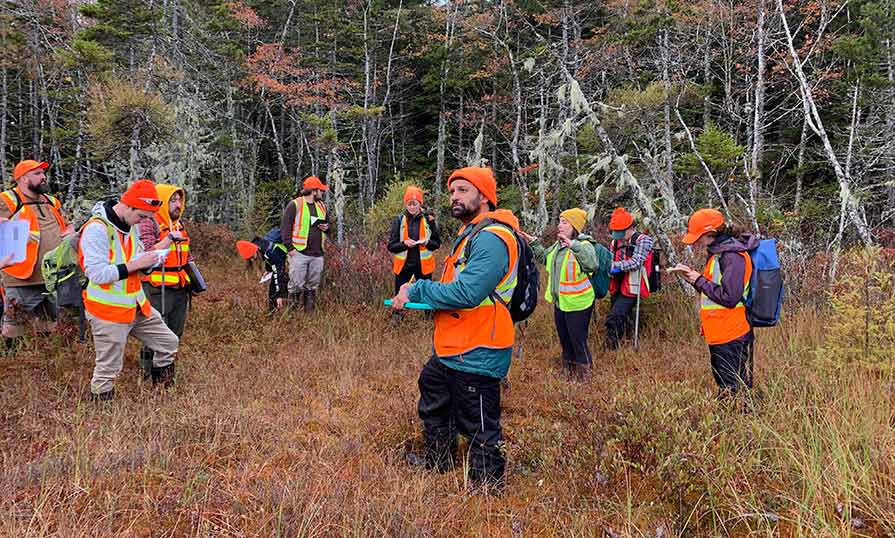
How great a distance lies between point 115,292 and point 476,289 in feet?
9.48

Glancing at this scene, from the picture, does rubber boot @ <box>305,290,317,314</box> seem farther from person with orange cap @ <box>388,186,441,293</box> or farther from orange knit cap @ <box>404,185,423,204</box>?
orange knit cap @ <box>404,185,423,204</box>

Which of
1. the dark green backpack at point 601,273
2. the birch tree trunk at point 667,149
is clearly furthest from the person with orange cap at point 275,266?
the birch tree trunk at point 667,149

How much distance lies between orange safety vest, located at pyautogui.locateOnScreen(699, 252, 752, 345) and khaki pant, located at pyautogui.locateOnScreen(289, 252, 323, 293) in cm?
511

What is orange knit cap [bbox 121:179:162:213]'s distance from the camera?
12.6 ft

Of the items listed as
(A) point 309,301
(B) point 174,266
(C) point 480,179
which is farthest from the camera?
(A) point 309,301

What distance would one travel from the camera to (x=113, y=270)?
370 centimetres

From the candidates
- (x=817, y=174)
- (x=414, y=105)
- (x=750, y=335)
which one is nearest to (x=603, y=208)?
(x=817, y=174)

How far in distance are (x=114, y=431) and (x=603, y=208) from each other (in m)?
14.8

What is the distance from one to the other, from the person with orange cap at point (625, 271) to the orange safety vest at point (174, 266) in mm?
4560

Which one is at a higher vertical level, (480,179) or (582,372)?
(480,179)

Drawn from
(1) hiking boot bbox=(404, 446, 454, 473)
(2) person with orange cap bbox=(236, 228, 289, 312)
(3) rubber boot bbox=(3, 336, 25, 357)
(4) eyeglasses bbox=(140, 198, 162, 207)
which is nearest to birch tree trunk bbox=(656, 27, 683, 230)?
(2) person with orange cap bbox=(236, 228, 289, 312)

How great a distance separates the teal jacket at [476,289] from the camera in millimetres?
2779

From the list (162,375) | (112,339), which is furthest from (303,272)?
(112,339)

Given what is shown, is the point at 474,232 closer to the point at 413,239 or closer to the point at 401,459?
the point at 401,459
